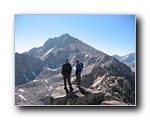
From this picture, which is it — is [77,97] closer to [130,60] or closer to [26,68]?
[26,68]

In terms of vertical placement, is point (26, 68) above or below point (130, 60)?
below

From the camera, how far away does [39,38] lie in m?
8.45

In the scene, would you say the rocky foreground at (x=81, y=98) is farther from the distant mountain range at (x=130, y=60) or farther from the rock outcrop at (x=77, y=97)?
the distant mountain range at (x=130, y=60)

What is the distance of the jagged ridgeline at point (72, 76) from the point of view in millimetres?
8328

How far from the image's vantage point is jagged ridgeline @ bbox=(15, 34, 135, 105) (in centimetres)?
833

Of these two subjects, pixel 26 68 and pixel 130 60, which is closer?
pixel 130 60

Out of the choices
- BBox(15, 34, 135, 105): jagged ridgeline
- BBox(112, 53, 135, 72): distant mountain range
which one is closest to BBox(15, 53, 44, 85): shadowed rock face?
BBox(15, 34, 135, 105): jagged ridgeline

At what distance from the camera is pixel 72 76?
8414 mm

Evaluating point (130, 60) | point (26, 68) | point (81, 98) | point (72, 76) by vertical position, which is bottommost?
point (81, 98)

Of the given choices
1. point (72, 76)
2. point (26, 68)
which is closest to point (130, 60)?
point (72, 76)

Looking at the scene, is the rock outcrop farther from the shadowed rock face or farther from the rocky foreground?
the shadowed rock face
